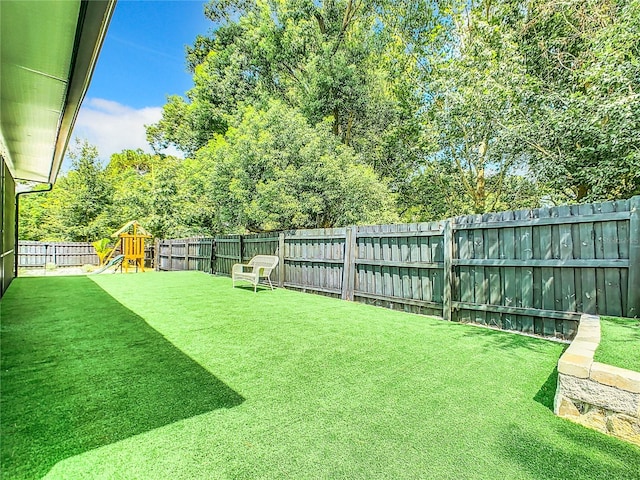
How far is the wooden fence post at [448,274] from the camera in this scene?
15.7ft

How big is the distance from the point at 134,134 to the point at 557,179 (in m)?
28.2

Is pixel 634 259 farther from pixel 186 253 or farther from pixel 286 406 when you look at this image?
pixel 186 253

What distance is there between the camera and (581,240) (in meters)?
3.65

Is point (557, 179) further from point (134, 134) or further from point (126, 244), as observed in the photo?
point (134, 134)

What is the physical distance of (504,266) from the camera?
427cm

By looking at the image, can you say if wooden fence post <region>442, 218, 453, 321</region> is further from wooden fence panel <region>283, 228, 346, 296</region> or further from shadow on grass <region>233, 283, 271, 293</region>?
shadow on grass <region>233, 283, 271, 293</region>

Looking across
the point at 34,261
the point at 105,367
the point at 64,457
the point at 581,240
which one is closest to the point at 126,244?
the point at 34,261

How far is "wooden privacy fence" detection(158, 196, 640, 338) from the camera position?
11.3ft

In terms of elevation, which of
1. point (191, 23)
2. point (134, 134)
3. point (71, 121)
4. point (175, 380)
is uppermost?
point (191, 23)

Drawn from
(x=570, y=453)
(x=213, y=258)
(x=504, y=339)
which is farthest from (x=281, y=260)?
(x=570, y=453)

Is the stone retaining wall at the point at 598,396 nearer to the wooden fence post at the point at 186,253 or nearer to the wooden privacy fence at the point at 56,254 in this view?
the wooden fence post at the point at 186,253

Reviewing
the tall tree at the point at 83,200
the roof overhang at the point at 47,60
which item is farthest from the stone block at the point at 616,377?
the tall tree at the point at 83,200

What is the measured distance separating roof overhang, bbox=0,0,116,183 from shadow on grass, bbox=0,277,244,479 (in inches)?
90.4

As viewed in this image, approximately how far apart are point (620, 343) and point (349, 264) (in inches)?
173
